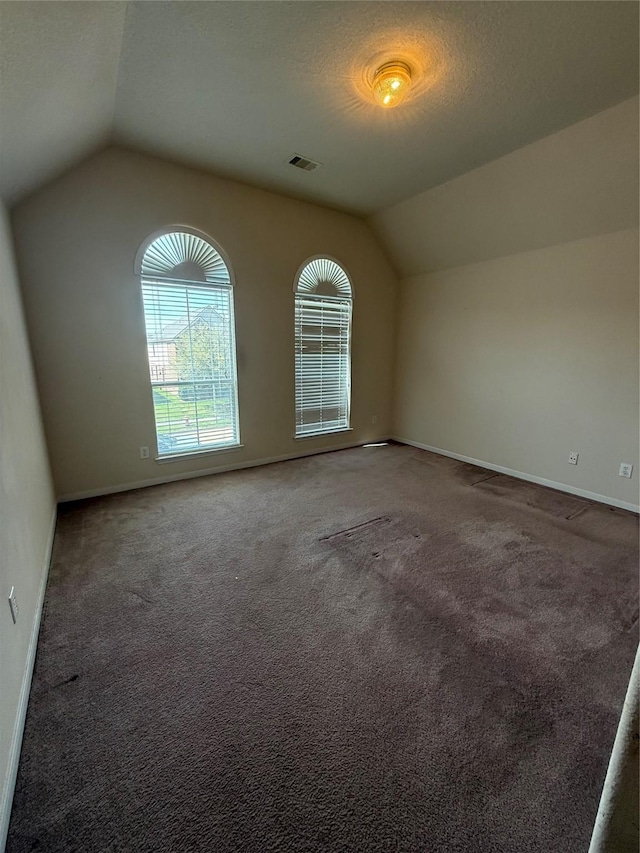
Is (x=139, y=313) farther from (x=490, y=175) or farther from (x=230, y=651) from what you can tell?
(x=490, y=175)

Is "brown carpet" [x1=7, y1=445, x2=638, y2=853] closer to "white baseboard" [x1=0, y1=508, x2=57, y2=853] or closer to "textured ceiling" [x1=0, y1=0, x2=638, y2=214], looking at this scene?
"white baseboard" [x1=0, y1=508, x2=57, y2=853]

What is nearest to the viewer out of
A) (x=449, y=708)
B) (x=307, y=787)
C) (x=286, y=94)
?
(x=307, y=787)

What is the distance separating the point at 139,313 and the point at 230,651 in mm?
2826

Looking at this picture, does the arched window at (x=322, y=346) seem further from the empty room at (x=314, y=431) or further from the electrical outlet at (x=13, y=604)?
the electrical outlet at (x=13, y=604)

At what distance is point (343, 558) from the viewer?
2279 mm

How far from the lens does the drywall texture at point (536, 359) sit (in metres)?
3.01

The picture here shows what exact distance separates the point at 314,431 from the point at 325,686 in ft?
10.5

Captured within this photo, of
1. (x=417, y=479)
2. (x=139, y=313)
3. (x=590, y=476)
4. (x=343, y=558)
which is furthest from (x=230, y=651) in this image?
(x=590, y=476)

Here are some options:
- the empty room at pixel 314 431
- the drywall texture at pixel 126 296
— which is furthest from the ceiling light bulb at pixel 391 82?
the drywall texture at pixel 126 296

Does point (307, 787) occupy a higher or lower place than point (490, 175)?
lower

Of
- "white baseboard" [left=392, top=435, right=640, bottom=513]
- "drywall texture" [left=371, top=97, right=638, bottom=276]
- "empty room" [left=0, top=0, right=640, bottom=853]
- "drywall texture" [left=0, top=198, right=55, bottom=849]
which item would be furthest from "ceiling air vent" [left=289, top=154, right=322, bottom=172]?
"white baseboard" [left=392, top=435, right=640, bottom=513]

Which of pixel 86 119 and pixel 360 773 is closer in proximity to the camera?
pixel 360 773

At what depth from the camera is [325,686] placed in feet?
4.66

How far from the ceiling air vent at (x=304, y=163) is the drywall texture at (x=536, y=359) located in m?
2.03
